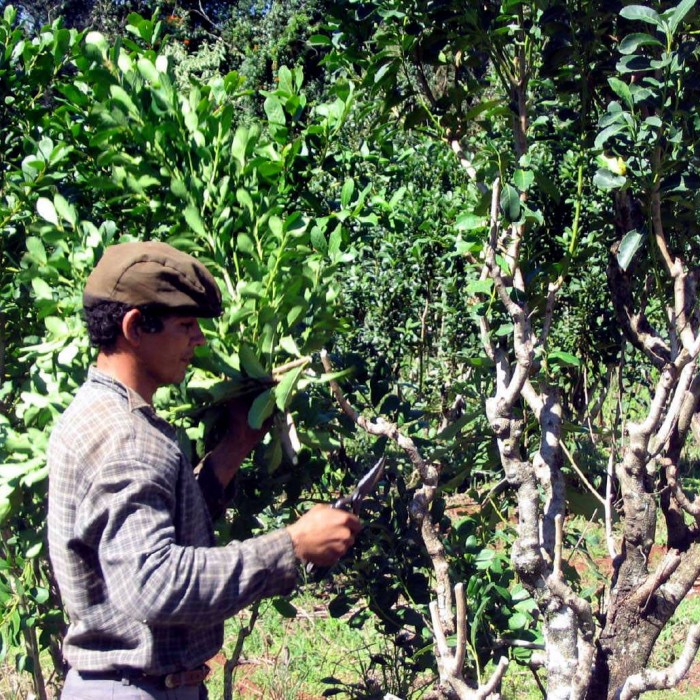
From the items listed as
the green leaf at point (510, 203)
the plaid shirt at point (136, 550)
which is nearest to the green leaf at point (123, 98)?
the plaid shirt at point (136, 550)

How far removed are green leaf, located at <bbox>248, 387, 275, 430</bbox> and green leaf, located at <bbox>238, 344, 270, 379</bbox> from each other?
4 cm

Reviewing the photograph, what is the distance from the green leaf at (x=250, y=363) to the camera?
213 cm

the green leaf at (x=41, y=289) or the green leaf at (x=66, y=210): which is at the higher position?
the green leaf at (x=66, y=210)

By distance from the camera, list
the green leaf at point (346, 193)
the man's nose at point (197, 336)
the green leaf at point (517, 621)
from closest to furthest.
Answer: the man's nose at point (197, 336)
the green leaf at point (346, 193)
the green leaf at point (517, 621)

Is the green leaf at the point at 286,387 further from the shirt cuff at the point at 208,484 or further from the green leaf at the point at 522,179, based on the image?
the green leaf at the point at 522,179

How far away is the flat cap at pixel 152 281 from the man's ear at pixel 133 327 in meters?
0.02

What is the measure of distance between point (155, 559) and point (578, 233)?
66.5 inches

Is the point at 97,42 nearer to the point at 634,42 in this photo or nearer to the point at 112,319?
the point at 112,319

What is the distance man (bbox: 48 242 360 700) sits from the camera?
67.7 inches

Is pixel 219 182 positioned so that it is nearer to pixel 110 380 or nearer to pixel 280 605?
pixel 110 380

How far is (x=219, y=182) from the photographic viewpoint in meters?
2.49

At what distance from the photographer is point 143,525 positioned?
5.65 ft

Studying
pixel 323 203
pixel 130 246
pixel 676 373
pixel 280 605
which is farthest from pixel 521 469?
pixel 130 246

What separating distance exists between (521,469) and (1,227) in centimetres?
171
